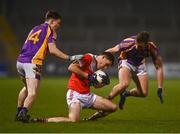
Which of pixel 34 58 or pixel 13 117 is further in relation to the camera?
pixel 13 117

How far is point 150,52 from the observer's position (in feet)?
37.2

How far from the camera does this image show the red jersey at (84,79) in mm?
9383

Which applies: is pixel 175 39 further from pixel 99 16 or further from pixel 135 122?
pixel 135 122

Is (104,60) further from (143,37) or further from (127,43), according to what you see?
(127,43)

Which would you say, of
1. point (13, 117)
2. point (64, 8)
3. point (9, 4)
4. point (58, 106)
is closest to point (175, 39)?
point (64, 8)

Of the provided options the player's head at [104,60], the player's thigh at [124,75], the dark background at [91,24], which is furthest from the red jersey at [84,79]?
the dark background at [91,24]

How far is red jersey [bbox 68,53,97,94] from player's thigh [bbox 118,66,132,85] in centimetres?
223

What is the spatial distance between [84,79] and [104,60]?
462mm

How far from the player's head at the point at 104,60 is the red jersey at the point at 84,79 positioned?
0.11m

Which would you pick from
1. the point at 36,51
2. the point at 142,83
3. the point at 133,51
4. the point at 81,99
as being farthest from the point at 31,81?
the point at 142,83

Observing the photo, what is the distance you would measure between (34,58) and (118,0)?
27.7 meters

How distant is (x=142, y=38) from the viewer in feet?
35.0

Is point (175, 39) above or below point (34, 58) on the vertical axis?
above

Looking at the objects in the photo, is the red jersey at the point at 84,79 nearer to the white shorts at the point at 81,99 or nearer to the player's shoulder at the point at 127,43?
the white shorts at the point at 81,99
